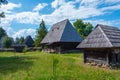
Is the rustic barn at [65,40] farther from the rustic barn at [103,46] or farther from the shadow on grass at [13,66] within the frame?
the rustic barn at [103,46]

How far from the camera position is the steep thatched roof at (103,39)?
696 inches

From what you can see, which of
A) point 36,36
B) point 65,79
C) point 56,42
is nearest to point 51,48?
point 56,42

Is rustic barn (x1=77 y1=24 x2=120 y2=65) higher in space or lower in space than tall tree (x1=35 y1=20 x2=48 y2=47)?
lower

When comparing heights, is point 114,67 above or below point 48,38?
below

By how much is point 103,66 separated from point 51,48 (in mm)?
25765

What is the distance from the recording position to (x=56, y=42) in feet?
132

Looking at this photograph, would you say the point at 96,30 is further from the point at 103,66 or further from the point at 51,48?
the point at 51,48

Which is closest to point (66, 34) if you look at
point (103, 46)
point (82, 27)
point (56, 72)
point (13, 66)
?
point (13, 66)

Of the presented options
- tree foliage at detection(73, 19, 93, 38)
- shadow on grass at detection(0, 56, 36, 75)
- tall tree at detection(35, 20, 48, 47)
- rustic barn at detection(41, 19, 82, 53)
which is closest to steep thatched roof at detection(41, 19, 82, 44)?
rustic barn at detection(41, 19, 82, 53)

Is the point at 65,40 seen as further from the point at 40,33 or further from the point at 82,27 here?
the point at 82,27

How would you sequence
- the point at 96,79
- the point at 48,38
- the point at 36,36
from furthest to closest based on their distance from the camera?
the point at 36,36 → the point at 48,38 → the point at 96,79

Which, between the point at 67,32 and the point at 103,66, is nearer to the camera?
the point at 103,66

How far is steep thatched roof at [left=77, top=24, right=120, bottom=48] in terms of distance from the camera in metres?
17.7

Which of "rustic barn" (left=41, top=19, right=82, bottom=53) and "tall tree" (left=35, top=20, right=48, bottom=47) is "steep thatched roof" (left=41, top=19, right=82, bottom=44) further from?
"tall tree" (left=35, top=20, right=48, bottom=47)
